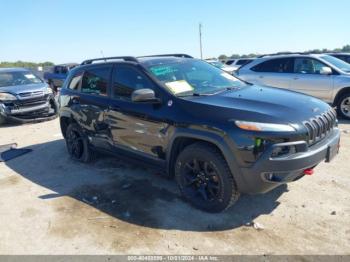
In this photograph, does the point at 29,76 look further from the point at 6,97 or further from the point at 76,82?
the point at 76,82

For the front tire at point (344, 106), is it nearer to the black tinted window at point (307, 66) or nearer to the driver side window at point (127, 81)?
the black tinted window at point (307, 66)

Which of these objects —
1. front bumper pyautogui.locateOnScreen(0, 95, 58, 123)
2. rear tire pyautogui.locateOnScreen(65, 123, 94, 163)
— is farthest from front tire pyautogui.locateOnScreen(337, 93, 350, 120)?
front bumper pyautogui.locateOnScreen(0, 95, 58, 123)

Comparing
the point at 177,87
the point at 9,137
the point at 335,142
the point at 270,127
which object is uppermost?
the point at 177,87

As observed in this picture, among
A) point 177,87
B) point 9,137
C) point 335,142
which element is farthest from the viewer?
point 9,137

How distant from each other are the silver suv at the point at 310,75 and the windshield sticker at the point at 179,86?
216 inches

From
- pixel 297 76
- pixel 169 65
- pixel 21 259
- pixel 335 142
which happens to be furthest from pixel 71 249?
pixel 297 76

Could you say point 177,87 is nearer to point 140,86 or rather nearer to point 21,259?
point 140,86

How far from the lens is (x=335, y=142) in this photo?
3840mm

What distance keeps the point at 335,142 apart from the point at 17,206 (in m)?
4.11

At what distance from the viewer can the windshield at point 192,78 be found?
420 cm

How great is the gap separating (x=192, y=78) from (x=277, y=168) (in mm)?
1860

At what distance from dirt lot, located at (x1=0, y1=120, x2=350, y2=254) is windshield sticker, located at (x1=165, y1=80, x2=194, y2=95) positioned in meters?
1.39

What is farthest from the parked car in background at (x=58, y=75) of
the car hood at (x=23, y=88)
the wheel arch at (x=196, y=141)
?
the wheel arch at (x=196, y=141)

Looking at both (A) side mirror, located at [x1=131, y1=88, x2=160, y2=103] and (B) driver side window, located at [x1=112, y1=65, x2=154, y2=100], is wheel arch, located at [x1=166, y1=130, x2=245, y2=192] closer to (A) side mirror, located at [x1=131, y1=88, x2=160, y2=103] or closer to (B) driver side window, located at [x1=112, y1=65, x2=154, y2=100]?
(A) side mirror, located at [x1=131, y1=88, x2=160, y2=103]
